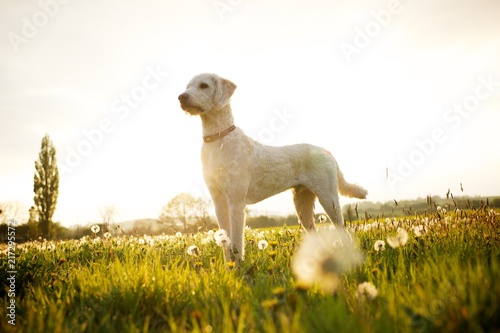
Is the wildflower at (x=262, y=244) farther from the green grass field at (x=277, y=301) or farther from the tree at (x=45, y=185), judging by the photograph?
the tree at (x=45, y=185)

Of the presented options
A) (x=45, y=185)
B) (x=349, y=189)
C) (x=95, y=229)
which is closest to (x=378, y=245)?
(x=349, y=189)

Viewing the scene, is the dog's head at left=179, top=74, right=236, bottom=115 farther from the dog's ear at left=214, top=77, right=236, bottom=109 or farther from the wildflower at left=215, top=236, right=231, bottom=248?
the wildflower at left=215, top=236, right=231, bottom=248

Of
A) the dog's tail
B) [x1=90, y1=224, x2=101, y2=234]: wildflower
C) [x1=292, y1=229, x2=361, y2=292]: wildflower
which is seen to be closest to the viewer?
[x1=292, y1=229, x2=361, y2=292]: wildflower

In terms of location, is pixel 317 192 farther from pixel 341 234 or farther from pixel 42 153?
pixel 42 153

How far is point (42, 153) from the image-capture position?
43.3 metres

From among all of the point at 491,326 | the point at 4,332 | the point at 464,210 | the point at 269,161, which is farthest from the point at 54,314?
the point at 464,210

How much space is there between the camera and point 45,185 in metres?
42.1

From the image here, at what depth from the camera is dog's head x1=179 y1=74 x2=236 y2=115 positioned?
5613 mm

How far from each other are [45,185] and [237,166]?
Result: 44870 millimetres

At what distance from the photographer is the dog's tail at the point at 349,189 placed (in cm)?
802

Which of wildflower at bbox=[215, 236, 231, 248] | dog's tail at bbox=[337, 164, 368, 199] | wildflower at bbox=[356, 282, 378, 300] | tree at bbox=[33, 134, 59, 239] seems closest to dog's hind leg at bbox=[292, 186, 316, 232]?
dog's tail at bbox=[337, 164, 368, 199]

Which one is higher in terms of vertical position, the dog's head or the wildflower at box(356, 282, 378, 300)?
the dog's head

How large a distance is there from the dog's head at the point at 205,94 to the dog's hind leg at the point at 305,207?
2.87 meters

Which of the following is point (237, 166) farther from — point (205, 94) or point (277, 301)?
point (277, 301)
